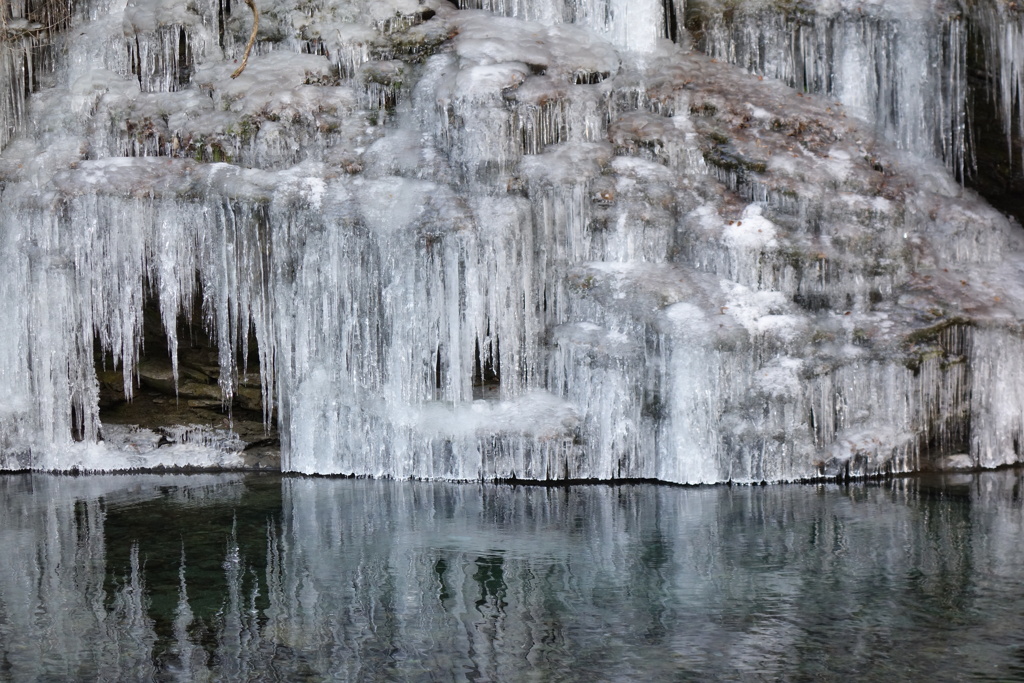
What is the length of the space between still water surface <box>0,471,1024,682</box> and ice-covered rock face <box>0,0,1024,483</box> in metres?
0.90

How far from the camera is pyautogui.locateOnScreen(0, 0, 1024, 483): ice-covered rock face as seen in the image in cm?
1092

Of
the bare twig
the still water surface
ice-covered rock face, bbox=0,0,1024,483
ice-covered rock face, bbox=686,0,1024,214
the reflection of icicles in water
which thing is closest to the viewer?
the reflection of icicles in water

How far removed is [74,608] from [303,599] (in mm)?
1298

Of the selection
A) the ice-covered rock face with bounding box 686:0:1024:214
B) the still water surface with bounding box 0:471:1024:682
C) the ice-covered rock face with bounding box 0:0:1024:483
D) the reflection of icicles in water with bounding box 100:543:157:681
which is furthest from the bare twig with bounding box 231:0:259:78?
the reflection of icicles in water with bounding box 100:543:157:681

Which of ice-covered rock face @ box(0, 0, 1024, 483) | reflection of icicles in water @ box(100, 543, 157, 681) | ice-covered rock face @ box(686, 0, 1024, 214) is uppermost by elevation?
ice-covered rock face @ box(686, 0, 1024, 214)

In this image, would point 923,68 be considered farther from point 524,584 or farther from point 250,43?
point 524,584

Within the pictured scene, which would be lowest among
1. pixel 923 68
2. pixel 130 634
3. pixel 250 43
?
pixel 130 634

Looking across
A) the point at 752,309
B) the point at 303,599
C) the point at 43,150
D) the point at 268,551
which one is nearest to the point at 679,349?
the point at 752,309

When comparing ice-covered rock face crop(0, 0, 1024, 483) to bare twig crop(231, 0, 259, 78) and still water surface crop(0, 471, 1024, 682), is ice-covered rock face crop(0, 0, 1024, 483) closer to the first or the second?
bare twig crop(231, 0, 259, 78)

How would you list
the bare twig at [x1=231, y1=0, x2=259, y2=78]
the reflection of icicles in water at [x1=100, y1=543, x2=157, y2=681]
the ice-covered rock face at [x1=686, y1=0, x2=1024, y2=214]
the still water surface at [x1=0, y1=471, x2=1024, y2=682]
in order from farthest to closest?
the bare twig at [x1=231, y1=0, x2=259, y2=78] < the ice-covered rock face at [x1=686, y1=0, x2=1024, y2=214] < the still water surface at [x1=0, y1=471, x2=1024, y2=682] < the reflection of icicles in water at [x1=100, y1=543, x2=157, y2=681]

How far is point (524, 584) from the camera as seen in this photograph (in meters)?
7.01

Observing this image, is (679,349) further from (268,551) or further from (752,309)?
(268,551)

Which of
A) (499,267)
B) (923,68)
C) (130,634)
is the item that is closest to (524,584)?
(130,634)

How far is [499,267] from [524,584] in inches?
189
